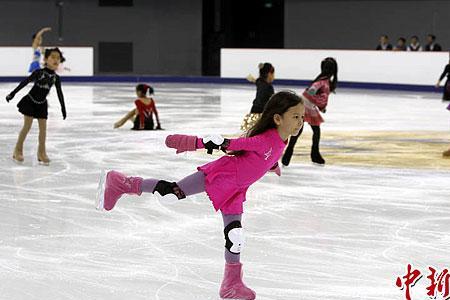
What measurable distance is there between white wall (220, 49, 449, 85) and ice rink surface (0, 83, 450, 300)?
14.6m

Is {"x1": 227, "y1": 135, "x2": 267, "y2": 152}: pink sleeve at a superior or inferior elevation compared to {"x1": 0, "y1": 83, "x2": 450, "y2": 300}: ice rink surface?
superior

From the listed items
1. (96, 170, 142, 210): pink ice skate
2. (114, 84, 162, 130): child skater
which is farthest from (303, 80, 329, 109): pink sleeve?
(96, 170, 142, 210): pink ice skate

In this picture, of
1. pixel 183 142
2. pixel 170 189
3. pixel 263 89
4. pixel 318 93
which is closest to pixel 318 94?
pixel 318 93

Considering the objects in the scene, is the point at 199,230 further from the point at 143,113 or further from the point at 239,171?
the point at 143,113

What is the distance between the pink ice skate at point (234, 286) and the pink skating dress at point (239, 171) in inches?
11.5

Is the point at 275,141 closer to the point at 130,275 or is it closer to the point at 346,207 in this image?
the point at 130,275

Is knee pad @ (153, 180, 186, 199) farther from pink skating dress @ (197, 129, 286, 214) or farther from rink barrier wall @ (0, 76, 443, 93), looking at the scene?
rink barrier wall @ (0, 76, 443, 93)

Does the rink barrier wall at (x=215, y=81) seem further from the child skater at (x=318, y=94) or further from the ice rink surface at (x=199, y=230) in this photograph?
the child skater at (x=318, y=94)

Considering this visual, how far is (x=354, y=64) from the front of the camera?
85.7 feet

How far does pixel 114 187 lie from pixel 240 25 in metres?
31.3

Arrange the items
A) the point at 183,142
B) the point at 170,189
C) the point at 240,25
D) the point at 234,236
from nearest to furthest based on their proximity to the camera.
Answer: the point at 183,142 < the point at 234,236 < the point at 170,189 < the point at 240,25

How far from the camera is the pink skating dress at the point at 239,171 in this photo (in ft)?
14.2

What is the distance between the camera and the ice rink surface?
4.73 m

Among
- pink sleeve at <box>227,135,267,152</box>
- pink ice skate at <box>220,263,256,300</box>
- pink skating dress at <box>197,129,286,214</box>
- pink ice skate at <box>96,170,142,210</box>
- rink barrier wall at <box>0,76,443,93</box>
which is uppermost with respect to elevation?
pink sleeve at <box>227,135,267,152</box>
